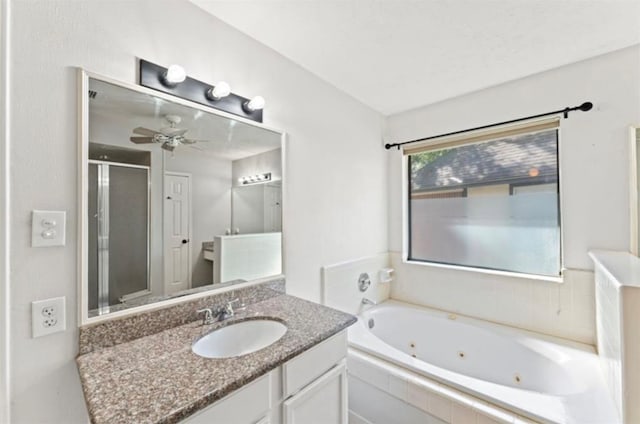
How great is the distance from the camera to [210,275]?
4.57 ft

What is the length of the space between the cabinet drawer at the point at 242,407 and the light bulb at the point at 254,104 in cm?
135

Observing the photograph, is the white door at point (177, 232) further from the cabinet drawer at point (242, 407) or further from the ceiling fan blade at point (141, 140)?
the cabinet drawer at point (242, 407)

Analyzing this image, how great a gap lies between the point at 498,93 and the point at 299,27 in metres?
1.70

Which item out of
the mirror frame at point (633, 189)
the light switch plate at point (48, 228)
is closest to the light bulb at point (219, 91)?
the light switch plate at point (48, 228)

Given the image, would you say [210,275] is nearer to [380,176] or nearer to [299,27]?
[299,27]

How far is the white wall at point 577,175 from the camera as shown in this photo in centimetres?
171

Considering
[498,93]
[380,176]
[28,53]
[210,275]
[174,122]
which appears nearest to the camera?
[28,53]

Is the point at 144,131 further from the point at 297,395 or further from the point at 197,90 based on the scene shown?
the point at 297,395

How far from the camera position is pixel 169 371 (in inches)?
34.0

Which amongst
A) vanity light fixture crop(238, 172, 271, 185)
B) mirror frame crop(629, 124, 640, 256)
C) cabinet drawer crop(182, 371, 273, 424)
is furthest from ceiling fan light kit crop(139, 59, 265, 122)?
mirror frame crop(629, 124, 640, 256)

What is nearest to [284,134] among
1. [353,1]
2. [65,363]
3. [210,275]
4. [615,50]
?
[353,1]

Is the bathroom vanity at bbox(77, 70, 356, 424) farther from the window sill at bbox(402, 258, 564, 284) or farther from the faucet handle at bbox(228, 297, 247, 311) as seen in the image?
the window sill at bbox(402, 258, 564, 284)

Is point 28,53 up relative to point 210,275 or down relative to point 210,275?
up

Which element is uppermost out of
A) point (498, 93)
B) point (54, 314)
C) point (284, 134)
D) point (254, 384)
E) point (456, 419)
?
point (498, 93)
